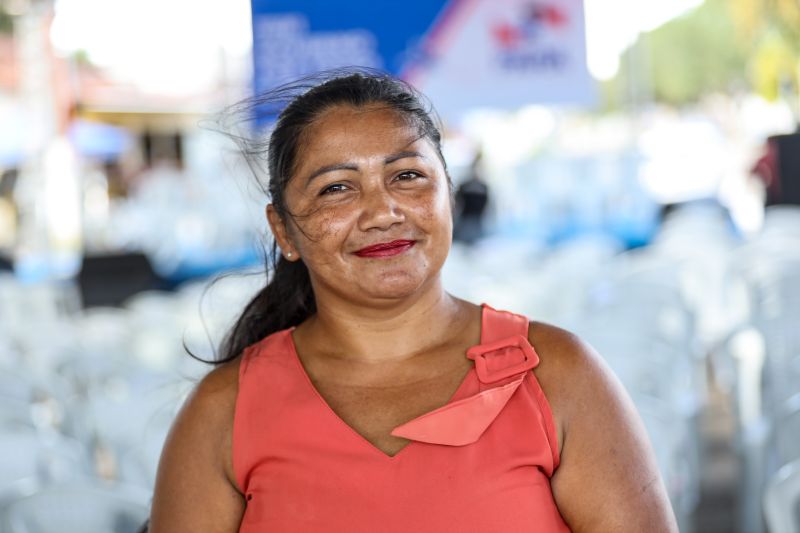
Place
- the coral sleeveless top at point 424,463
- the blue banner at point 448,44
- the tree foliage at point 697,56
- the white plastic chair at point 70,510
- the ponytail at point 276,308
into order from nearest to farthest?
the coral sleeveless top at point 424,463
the ponytail at point 276,308
the white plastic chair at point 70,510
the blue banner at point 448,44
the tree foliage at point 697,56

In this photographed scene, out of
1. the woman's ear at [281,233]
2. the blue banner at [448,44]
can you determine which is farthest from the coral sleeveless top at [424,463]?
the blue banner at [448,44]

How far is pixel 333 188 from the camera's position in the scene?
1779 mm

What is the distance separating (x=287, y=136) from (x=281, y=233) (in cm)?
18

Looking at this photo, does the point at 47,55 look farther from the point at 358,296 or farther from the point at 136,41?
the point at 358,296

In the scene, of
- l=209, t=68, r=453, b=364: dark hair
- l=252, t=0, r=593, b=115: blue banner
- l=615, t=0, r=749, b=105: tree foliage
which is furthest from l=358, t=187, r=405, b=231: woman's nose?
l=615, t=0, r=749, b=105: tree foliage

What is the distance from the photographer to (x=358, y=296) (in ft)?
5.90

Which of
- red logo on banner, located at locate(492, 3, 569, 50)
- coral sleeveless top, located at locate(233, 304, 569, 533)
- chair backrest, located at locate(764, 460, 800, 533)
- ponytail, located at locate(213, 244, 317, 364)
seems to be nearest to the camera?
coral sleeveless top, located at locate(233, 304, 569, 533)

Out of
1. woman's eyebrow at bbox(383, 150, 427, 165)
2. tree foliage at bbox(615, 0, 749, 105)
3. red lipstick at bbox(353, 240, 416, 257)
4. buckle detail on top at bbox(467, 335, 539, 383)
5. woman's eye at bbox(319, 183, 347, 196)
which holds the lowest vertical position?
buckle detail on top at bbox(467, 335, 539, 383)

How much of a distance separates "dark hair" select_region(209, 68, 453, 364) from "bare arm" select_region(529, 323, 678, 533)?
45 cm

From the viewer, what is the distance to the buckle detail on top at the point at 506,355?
67.5 inches

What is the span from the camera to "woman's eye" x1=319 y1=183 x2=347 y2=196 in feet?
5.82

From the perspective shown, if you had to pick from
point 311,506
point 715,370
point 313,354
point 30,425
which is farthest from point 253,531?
point 715,370

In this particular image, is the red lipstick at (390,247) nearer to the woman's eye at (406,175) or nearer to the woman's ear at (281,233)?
the woman's eye at (406,175)

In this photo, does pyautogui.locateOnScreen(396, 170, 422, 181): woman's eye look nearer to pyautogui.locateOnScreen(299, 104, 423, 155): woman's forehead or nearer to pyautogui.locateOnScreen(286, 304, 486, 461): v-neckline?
pyautogui.locateOnScreen(299, 104, 423, 155): woman's forehead
